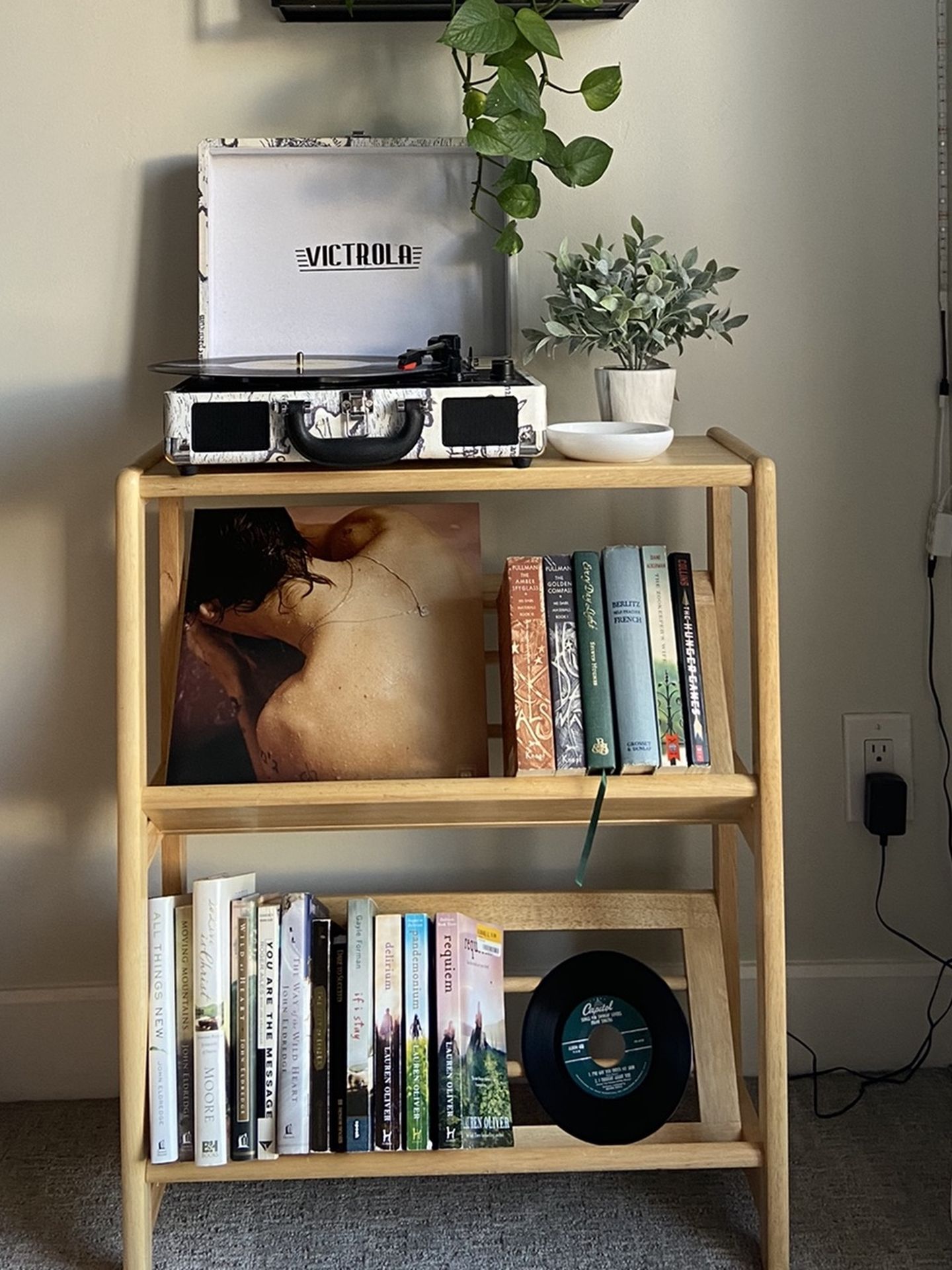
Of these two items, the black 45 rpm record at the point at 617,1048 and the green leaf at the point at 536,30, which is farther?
the black 45 rpm record at the point at 617,1048

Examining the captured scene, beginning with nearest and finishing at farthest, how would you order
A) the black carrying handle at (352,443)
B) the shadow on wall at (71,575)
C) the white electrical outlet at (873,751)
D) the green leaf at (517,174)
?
the black carrying handle at (352,443) → the green leaf at (517,174) → the shadow on wall at (71,575) → the white electrical outlet at (873,751)

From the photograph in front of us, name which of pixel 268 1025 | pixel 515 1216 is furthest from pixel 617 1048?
pixel 268 1025

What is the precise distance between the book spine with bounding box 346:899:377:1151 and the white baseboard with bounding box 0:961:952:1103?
458 mm

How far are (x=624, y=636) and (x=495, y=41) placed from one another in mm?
610

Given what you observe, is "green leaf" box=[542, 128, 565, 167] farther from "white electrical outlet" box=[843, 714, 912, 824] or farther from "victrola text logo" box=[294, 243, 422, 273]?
"white electrical outlet" box=[843, 714, 912, 824]

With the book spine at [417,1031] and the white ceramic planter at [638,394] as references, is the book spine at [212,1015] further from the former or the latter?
the white ceramic planter at [638,394]

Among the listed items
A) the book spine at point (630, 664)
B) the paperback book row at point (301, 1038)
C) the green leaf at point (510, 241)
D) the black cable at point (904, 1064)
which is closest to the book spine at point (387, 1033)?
the paperback book row at point (301, 1038)

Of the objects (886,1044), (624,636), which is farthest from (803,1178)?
(624,636)

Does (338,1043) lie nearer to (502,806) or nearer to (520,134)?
(502,806)

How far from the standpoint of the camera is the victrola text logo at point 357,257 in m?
1.49

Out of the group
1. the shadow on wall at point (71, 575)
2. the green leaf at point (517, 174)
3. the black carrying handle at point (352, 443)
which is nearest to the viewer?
the black carrying handle at point (352, 443)

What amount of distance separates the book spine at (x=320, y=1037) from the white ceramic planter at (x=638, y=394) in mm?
636

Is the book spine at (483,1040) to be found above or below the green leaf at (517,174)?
below

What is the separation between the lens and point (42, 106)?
1491 millimetres
